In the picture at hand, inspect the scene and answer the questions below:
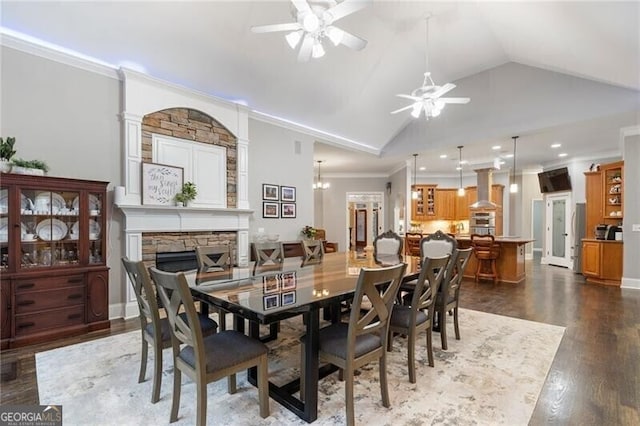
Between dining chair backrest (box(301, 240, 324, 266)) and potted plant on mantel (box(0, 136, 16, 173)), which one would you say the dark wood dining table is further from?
potted plant on mantel (box(0, 136, 16, 173))

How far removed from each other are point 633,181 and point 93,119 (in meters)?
8.68

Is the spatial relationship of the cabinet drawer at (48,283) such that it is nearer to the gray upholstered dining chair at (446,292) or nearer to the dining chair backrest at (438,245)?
the gray upholstered dining chair at (446,292)

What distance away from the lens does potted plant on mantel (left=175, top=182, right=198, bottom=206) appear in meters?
4.33

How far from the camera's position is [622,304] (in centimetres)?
462

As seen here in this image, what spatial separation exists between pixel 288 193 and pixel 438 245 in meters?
3.02

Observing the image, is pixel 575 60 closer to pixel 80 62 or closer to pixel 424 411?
pixel 424 411

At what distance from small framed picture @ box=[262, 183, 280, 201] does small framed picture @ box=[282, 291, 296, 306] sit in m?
3.71

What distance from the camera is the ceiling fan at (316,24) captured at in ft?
8.79

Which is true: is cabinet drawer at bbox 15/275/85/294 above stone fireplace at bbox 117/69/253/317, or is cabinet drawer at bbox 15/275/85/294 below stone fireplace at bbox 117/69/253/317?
below

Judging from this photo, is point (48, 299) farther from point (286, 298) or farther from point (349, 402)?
point (349, 402)

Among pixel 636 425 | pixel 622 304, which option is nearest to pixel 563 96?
pixel 622 304

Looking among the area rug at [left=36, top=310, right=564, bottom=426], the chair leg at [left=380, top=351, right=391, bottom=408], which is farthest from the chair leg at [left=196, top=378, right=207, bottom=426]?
the chair leg at [left=380, top=351, right=391, bottom=408]

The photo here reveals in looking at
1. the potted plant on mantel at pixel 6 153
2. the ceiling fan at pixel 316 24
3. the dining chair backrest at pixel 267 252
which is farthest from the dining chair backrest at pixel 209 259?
the ceiling fan at pixel 316 24

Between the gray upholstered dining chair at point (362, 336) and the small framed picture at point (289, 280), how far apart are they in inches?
15.2
